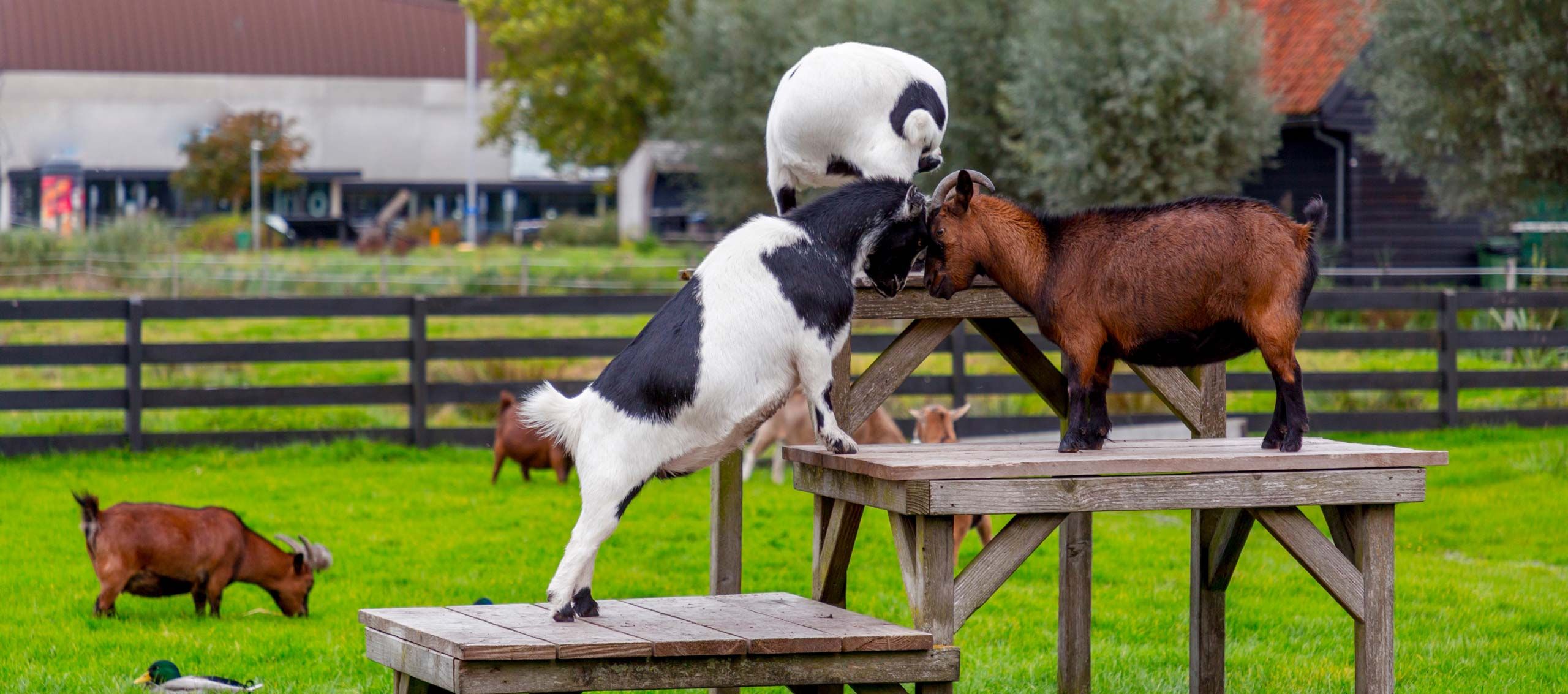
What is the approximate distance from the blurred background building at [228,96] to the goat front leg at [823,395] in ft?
132

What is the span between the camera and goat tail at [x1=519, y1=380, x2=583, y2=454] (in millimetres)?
4035

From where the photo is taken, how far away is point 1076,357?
4258mm

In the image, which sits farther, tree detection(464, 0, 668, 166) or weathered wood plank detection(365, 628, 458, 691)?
tree detection(464, 0, 668, 166)

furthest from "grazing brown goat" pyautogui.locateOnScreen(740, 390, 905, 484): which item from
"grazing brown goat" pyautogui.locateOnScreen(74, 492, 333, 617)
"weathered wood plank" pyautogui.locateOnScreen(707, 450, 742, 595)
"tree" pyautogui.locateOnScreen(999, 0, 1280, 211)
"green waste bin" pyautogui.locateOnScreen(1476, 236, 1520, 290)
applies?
"green waste bin" pyautogui.locateOnScreen(1476, 236, 1520, 290)

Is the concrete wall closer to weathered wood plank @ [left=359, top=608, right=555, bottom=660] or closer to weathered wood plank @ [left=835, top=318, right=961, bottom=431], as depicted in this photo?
weathered wood plank @ [left=835, top=318, right=961, bottom=431]

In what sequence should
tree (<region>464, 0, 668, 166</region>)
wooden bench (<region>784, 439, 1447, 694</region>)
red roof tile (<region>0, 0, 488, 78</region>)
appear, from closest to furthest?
wooden bench (<region>784, 439, 1447, 694</region>) < tree (<region>464, 0, 668, 166</region>) < red roof tile (<region>0, 0, 488, 78</region>)

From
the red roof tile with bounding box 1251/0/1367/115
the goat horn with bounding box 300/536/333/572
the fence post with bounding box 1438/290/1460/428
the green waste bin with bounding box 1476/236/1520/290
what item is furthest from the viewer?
the green waste bin with bounding box 1476/236/1520/290

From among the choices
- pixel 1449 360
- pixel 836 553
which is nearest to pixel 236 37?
pixel 1449 360

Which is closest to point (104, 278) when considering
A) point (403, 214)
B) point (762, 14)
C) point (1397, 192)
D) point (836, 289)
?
point (762, 14)

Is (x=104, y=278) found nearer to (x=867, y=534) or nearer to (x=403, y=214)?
(x=867, y=534)

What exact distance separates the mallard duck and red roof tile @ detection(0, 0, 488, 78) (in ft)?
140

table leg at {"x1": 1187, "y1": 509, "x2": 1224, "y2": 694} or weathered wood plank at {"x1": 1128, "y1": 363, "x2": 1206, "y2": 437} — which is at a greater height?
weathered wood plank at {"x1": 1128, "y1": 363, "x2": 1206, "y2": 437}

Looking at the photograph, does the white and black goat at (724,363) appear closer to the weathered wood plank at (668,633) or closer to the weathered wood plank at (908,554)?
the weathered wood plank at (668,633)

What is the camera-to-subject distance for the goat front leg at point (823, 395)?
13.1ft
